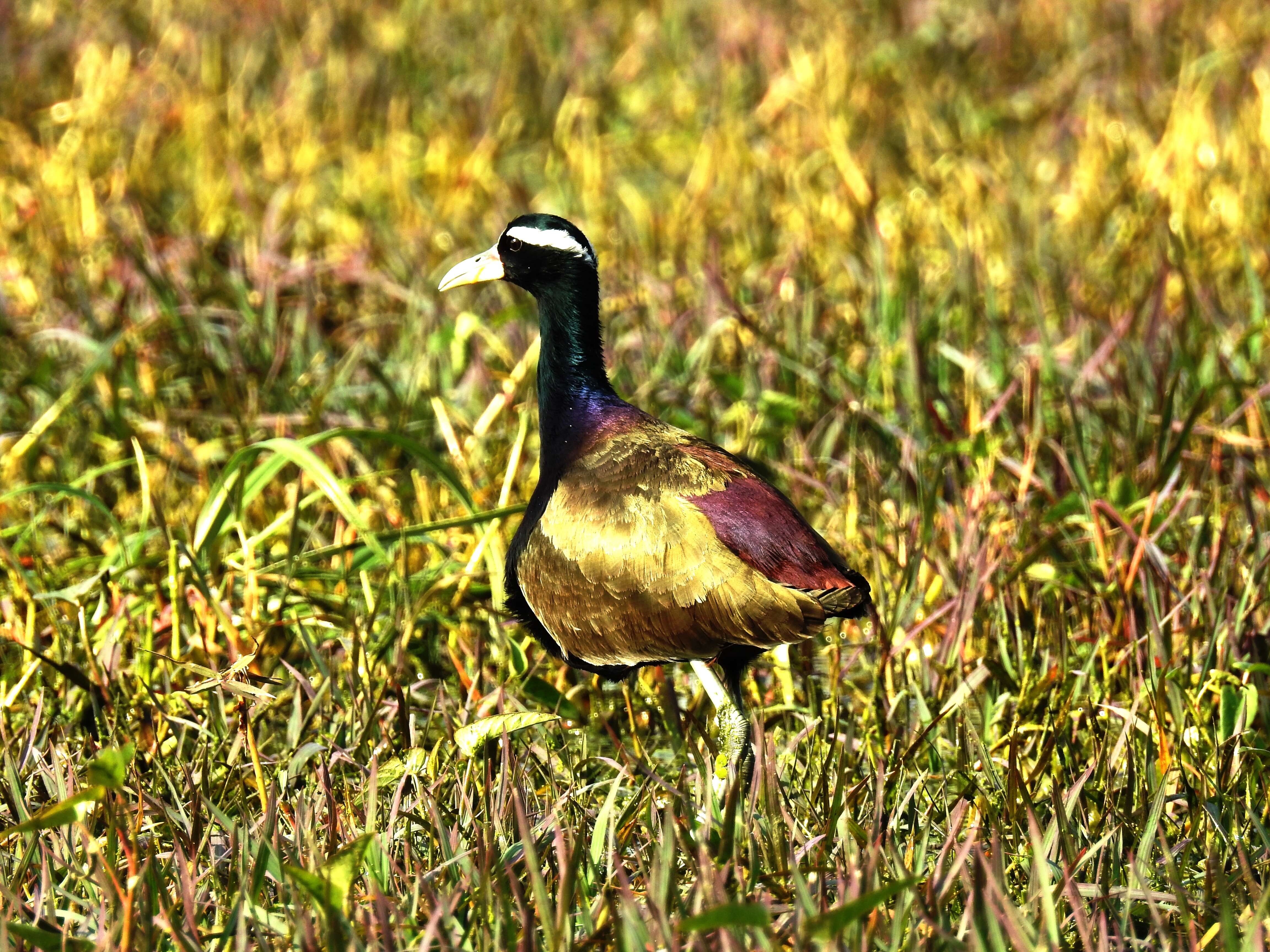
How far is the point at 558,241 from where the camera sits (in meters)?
3.37

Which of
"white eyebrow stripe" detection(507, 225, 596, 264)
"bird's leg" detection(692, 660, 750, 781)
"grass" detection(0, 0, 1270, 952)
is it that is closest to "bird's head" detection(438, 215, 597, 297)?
"white eyebrow stripe" detection(507, 225, 596, 264)

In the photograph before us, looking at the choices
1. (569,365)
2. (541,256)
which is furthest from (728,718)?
(541,256)

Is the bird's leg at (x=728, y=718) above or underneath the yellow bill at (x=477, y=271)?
underneath

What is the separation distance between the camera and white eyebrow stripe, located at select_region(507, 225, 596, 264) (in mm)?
3365

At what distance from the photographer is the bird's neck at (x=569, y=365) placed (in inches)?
131

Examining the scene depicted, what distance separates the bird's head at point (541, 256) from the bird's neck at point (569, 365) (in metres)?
0.02

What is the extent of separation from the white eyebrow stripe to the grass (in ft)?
1.67

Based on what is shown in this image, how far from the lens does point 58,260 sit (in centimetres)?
577

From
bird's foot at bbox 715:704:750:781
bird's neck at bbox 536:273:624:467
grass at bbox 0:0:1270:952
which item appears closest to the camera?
grass at bbox 0:0:1270:952

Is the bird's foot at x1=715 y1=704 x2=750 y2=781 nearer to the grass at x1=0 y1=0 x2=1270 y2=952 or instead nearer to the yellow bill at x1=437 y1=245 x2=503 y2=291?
the grass at x1=0 y1=0 x2=1270 y2=952

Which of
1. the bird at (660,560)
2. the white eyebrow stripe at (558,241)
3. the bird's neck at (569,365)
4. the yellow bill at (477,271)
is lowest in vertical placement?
the bird at (660,560)

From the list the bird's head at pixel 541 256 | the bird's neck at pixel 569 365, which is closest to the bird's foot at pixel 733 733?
the bird's neck at pixel 569 365

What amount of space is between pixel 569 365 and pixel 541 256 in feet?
0.77

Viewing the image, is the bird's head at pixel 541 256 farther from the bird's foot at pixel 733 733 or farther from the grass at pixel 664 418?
the bird's foot at pixel 733 733
